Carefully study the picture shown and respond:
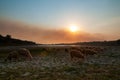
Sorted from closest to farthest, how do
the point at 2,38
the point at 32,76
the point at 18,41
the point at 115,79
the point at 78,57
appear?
the point at 115,79 → the point at 32,76 → the point at 78,57 → the point at 2,38 → the point at 18,41

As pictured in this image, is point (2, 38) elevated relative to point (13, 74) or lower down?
elevated

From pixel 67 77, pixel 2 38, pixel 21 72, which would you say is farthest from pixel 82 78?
pixel 2 38

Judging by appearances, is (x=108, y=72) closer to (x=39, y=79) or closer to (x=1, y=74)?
(x=39, y=79)

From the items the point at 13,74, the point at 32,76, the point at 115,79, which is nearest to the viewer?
the point at 115,79

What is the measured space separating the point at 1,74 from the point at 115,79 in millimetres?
10143

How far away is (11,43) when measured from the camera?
160875 mm

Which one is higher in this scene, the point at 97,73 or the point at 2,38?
the point at 2,38

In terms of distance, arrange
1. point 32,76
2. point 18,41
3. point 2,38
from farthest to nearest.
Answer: point 18,41
point 2,38
point 32,76

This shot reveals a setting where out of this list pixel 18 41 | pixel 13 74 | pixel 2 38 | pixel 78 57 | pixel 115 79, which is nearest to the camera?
pixel 115 79

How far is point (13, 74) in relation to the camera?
69.5 feet

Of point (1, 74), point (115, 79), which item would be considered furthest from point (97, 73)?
point (1, 74)

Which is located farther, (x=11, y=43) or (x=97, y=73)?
(x=11, y=43)

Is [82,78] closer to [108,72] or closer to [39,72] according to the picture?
[108,72]

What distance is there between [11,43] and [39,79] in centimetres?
14577
